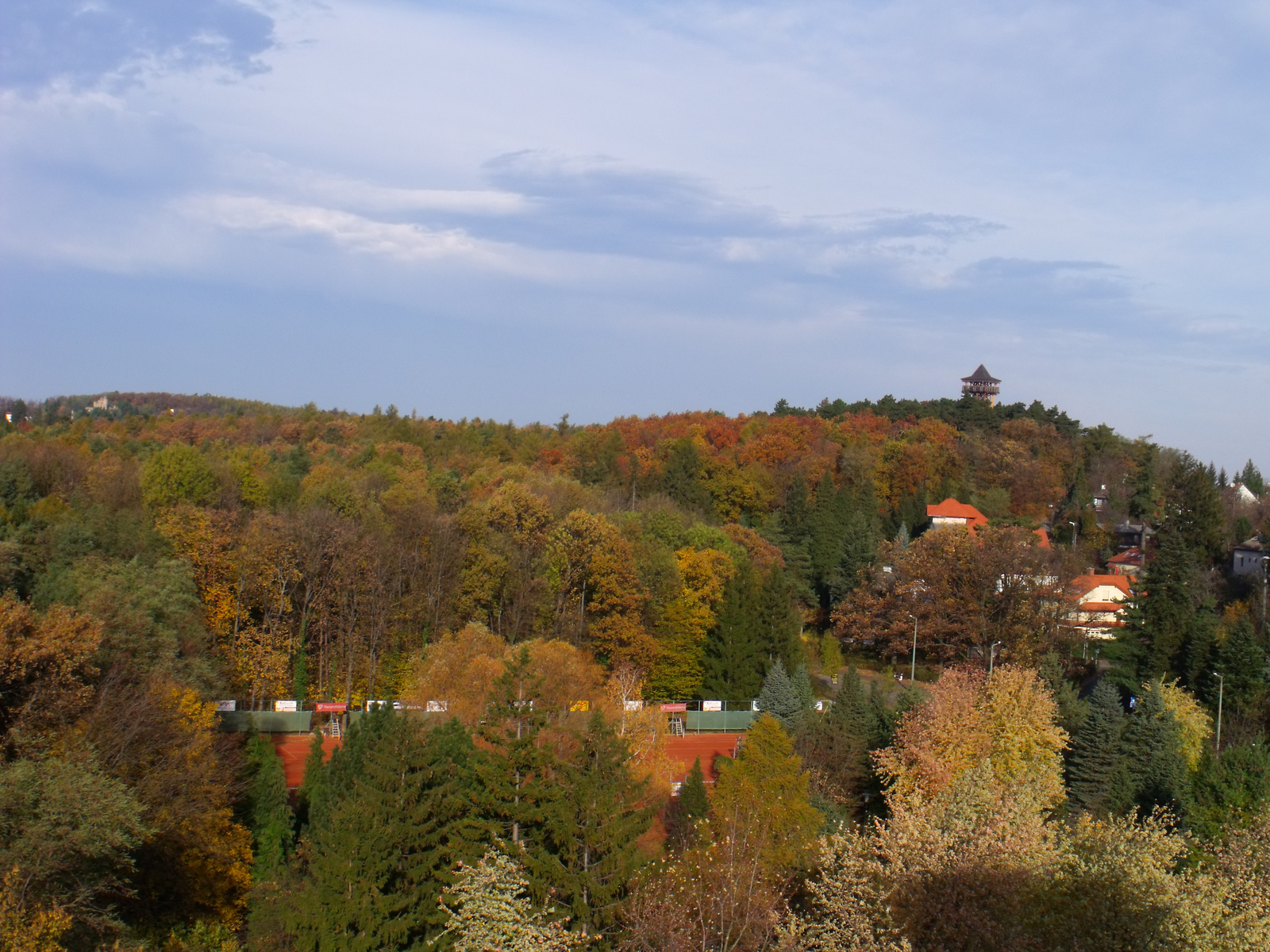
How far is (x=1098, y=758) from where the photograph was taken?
1337 inches

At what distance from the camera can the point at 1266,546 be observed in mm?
57281

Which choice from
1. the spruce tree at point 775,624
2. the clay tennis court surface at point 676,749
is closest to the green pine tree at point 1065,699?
the spruce tree at point 775,624

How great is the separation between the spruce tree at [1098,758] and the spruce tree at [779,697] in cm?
919

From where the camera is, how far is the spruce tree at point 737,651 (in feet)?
155

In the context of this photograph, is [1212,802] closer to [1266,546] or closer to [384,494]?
[1266,546]

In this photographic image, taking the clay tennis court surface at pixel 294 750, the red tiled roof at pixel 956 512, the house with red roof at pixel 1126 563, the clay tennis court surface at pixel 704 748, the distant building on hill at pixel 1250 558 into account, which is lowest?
the clay tennis court surface at pixel 294 750

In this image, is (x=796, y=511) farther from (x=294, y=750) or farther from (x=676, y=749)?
(x=294, y=750)

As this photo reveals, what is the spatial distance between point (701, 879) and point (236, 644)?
29347 mm

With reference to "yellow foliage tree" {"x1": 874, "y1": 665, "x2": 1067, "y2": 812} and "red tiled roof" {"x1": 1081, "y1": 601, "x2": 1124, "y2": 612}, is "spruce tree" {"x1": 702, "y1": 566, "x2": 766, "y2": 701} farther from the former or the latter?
"red tiled roof" {"x1": 1081, "y1": 601, "x2": 1124, "y2": 612}

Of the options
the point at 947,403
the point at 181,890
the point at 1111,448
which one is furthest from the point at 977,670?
the point at 947,403

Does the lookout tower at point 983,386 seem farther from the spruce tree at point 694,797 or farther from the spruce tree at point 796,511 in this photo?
the spruce tree at point 694,797

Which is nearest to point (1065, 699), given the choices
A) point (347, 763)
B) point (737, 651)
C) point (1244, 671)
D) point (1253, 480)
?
point (1244, 671)

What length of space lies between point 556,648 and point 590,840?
15.1 metres

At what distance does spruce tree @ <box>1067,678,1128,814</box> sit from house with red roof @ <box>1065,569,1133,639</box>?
14758 mm
